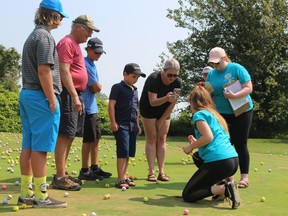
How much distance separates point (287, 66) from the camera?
3628 cm

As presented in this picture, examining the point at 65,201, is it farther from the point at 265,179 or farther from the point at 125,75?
the point at 265,179

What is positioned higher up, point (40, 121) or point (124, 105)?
point (124, 105)

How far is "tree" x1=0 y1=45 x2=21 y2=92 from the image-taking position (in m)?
60.3

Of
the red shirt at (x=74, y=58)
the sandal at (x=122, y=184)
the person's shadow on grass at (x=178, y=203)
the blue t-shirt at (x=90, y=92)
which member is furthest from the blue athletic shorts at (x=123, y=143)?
the person's shadow on grass at (x=178, y=203)

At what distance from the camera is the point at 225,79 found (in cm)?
718

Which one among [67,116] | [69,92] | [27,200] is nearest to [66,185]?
[67,116]

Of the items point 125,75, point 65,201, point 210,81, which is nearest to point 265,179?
point 210,81

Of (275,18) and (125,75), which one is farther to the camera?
(275,18)

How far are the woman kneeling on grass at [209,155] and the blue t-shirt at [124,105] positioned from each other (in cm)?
144

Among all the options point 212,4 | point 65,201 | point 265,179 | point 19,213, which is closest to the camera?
point 19,213

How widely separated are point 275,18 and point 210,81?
30.0 metres

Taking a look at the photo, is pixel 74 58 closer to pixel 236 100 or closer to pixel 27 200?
pixel 27 200

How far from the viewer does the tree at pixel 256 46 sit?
115ft

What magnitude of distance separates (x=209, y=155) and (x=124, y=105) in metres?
1.84
